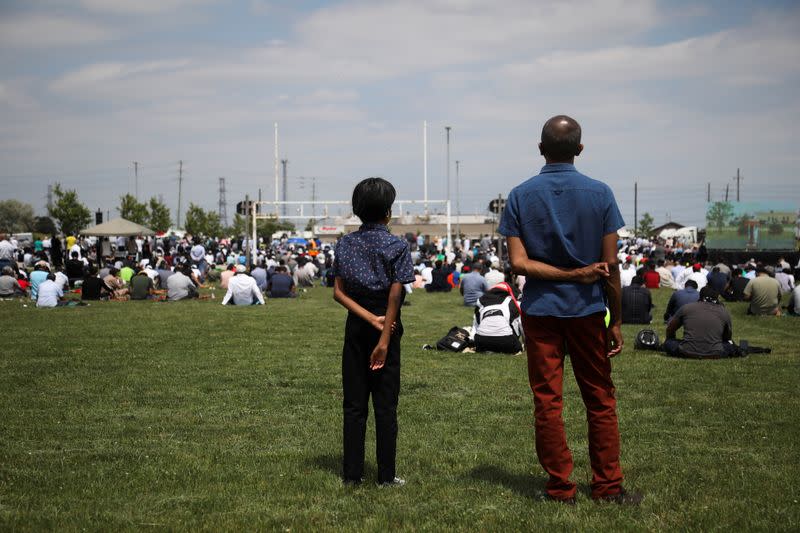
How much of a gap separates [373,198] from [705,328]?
26.6 ft

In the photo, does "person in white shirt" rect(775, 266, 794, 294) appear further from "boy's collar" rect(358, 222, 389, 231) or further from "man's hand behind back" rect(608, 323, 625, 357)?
"boy's collar" rect(358, 222, 389, 231)

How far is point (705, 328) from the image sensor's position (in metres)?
11.9

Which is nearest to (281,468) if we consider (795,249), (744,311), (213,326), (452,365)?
(452,365)

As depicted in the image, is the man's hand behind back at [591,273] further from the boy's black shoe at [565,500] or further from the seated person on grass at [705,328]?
the seated person on grass at [705,328]

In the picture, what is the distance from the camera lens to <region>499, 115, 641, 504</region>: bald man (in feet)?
15.5

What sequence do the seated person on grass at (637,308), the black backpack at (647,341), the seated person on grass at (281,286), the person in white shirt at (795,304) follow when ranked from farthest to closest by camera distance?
the seated person on grass at (281,286)
the person in white shirt at (795,304)
the seated person on grass at (637,308)
the black backpack at (647,341)

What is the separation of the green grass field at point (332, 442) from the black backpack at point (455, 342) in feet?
1.22

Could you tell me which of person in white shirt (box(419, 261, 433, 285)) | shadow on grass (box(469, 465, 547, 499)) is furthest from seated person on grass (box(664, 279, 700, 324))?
person in white shirt (box(419, 261, 433, 285))

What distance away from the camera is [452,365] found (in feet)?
37.4

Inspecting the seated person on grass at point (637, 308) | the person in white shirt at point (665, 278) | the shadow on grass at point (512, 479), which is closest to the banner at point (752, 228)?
the person in white shirt at point (665, 278)

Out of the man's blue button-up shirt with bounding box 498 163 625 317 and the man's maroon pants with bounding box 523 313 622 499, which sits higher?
the man's blue button-up shirt with bounding box 498 163 625 317

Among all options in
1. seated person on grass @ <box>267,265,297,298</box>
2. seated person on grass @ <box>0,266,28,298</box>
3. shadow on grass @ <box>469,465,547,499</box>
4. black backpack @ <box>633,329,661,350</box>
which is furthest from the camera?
seated person on grass @ <box>267,265,297,298</box>

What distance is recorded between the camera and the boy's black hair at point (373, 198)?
5.18 meters

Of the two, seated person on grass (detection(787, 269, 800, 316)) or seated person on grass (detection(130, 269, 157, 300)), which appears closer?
seated person on grass (detection(787, 269, 800, 316))
